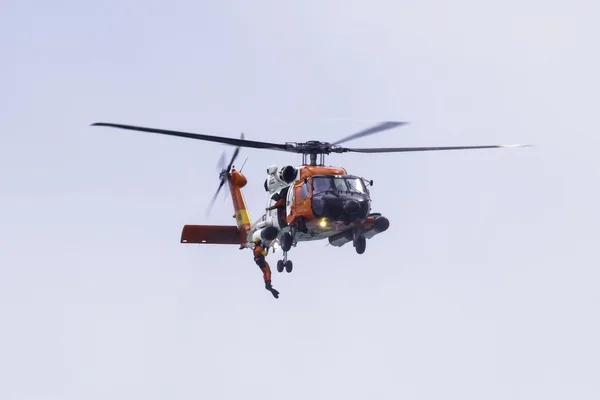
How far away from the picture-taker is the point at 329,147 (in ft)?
139

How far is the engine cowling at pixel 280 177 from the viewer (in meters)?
42.0

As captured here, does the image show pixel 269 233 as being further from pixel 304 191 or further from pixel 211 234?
pixel 211 234

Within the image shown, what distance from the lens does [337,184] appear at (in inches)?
1597

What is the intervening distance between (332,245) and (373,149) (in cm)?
386

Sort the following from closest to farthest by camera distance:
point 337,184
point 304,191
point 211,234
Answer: point 337,184 → point 304,191 → point 211,234

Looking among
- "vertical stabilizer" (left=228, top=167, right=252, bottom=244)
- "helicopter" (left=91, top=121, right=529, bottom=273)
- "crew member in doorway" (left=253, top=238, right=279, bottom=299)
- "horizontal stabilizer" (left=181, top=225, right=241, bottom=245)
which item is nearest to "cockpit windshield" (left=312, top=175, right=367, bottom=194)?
"helicopter" (left=91, top=121, right=529, bottom=273)

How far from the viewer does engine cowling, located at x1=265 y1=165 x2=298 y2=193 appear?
1655 inches

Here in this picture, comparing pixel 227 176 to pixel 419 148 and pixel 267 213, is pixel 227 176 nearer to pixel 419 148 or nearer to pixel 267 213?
pixel 267 213

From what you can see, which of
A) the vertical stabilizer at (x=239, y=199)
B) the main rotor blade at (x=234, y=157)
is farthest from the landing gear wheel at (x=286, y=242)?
the vertical stabilizer at (x=239, y=199)

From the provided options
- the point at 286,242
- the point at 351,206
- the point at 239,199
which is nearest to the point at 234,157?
the point at 239,199

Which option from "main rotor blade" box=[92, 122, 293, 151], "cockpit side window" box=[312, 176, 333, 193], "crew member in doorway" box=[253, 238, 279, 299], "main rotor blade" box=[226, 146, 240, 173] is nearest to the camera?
"main rotor blade" box=[92, 122, 293, 151]

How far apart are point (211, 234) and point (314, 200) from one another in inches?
319

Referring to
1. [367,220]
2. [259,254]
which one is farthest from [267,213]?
[367,220]

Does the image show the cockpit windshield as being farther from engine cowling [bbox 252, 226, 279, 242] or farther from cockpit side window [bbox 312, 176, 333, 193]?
engine cowling [bbox 252, 226, 279, 242]
